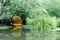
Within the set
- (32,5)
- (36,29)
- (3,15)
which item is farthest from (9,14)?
(36,29)

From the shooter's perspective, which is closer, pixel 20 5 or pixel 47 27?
pixel 47 27

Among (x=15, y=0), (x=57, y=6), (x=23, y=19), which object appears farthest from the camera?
(x=57, y=6)

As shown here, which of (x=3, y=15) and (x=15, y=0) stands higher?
(x=15, y=0)

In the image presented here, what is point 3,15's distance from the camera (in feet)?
72.4

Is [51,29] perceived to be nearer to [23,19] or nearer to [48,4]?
[23,19]

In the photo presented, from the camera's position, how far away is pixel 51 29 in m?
18.7

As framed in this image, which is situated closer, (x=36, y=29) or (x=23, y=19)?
(x=36, y=29)

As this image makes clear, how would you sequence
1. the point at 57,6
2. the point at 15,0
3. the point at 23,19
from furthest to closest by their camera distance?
the point at 57,6 < the point at 23,19 < the point at 15,0

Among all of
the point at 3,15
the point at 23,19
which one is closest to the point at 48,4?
the point at 23,19

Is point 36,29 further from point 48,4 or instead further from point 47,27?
point 48,4

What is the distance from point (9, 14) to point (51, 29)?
496 cm

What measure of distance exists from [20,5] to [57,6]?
190 inches

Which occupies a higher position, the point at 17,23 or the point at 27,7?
the point at 27,7

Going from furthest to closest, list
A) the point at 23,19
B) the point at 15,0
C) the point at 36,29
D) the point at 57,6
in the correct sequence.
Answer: the point at 57,6
the point at 23,19
the point at 15,0
the point at 36,29
